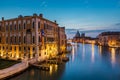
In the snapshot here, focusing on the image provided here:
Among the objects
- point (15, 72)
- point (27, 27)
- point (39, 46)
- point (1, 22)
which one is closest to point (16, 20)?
point (27, 27)

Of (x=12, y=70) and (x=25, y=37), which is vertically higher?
(x=25, y=37)

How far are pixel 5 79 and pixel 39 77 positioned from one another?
6.22 m

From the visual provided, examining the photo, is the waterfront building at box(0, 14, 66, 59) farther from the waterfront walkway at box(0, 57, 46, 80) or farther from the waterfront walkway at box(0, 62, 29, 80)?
the waterfront walkway at box(0, 62, 29, 80)

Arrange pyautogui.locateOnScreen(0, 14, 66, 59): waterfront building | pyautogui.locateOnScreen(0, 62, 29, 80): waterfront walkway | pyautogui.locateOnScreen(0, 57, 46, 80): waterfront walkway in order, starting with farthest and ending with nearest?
pyautogui.locateOnScreen(0, 14, 66, 59): waterfront building
pyautogui.locateOnScreen(0, 57, 46, 80): waterfront walkway
pyautogui.locateOnScreen(0, 62, 29, 80): waterfront walkway

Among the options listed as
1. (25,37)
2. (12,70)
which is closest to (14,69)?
(12,70)

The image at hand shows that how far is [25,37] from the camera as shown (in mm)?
37375

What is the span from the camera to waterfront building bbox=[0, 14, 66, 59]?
119ft

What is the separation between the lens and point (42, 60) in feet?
125

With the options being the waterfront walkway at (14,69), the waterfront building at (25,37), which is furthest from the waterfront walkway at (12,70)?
the waterfront building at (25,37)

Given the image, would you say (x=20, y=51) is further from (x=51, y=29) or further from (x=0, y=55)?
(x=51, y=29)

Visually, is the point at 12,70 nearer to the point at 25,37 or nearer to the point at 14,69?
the point at 14,69

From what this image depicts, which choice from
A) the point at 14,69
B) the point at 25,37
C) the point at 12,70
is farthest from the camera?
the point at 25,37

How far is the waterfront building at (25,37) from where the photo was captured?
3622 centimetres

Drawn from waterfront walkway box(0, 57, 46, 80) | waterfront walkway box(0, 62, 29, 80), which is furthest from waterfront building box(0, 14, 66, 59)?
waterfront walkway box(0, 62, 29, 80)
